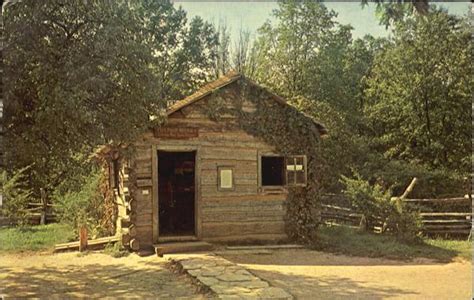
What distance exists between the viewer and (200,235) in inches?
487

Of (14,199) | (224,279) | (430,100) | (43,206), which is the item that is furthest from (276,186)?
(430,100)

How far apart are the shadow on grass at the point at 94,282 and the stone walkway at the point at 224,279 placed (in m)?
0.31

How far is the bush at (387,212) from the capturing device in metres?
13.6

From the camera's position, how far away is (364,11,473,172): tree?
22922mm

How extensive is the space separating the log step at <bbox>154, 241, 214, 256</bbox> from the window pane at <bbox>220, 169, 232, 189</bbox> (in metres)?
1.59

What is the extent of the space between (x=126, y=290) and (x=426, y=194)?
55.9 feet

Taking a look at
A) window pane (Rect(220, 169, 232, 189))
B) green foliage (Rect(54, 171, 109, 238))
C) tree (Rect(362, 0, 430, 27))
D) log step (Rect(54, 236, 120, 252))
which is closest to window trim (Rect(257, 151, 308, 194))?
window pane (Rect(220, 169, 232, 189))

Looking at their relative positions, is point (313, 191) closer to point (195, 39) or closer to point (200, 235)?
point (200, 235)

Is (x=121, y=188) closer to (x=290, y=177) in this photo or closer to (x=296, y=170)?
(x=290, y=177)

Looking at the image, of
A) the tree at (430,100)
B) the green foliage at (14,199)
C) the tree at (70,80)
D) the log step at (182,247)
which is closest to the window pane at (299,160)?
the log step at (182,247)

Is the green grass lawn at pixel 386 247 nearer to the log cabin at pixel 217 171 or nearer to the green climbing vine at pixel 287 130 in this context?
the green climbing vine at pixel 287 130

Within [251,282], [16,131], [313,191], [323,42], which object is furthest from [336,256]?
[323,42]

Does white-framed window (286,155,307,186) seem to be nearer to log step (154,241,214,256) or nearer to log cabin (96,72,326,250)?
log cabin (96,72,326,250)

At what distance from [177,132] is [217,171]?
1456 mm
